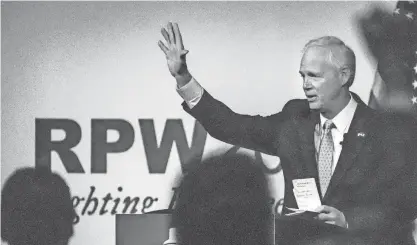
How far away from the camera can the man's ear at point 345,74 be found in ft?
10.2

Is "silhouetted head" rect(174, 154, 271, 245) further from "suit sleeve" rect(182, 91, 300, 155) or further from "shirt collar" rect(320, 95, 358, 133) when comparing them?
"shirt collar" rect(320, 95, 358, 133)

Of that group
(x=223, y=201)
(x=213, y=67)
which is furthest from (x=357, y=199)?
(x=213, y=67)

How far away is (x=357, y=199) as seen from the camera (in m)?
3.06

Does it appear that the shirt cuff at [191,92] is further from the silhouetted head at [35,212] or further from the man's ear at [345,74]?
the silhouetted head at [35,212]

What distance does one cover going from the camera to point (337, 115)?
311cm

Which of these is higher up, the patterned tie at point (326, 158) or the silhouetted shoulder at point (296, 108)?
the silhouetted shoulder at point (296, 108)

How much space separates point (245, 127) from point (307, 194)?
2.17 feet

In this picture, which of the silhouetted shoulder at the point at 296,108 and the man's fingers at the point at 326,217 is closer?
the man's fingers at the point at 326,217

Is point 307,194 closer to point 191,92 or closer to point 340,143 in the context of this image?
point 340,143

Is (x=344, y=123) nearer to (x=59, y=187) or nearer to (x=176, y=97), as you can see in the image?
(x=176, y=97)

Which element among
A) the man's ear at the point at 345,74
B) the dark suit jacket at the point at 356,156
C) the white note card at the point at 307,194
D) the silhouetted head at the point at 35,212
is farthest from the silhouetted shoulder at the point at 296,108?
the silhouetted head at the point at 35,212

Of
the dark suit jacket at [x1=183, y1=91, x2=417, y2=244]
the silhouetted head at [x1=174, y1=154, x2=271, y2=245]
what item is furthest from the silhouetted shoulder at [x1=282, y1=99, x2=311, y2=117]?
the silhouetted head at [x1=174, y1=154, x2=271, y2=245]

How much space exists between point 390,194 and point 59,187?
5.98 ft

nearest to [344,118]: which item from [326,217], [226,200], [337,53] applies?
[337,53]
